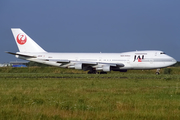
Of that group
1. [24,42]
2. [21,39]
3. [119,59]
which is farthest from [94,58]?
[21,39]

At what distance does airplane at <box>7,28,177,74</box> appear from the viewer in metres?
45.2

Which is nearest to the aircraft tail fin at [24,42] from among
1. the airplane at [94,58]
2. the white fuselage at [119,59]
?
the airplane at [94,58]

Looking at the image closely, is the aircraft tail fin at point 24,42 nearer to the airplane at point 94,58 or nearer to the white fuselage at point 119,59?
the airplane at point 94,58

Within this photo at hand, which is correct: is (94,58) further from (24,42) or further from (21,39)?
(21,39)

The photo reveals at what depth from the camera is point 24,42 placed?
167 ft

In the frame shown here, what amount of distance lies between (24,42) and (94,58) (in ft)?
41.7

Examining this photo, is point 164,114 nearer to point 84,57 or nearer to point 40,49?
point 84,57

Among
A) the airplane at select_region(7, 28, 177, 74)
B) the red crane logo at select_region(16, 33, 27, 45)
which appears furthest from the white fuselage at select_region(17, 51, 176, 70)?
the red crane logo at select_region(16, 33, 27, 45)

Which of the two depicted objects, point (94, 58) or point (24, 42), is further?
→ point (24, 42)

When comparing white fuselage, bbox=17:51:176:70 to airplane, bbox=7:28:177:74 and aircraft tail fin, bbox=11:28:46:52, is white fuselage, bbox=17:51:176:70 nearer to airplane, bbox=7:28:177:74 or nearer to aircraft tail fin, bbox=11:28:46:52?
airplane, bbox=7:28:177:74

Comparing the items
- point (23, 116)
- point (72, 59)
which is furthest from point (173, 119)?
point (72, 59)

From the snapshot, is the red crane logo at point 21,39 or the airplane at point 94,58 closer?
the airplane at point 94,58

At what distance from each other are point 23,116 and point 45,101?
3.55 m

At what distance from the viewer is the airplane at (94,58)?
148 ft
